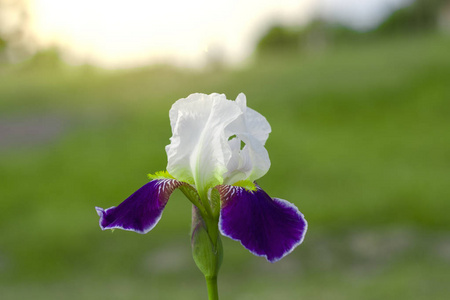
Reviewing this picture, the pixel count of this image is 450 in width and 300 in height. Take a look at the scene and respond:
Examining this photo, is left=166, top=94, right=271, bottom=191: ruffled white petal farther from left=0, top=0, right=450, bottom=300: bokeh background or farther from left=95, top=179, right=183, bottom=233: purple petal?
left=0, top=0, right=450, bottom=300: bokeh background

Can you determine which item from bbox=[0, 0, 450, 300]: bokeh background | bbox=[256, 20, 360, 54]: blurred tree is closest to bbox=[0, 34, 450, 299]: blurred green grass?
bbox=[0, 0, 450, 300]: bokeh background

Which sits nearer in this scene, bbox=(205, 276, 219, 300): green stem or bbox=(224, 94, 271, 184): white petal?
bbox=(205, 276, 219, 300): green stem

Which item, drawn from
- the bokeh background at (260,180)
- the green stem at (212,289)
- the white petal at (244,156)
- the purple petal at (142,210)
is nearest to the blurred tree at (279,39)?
the bokeh background at (260,180)

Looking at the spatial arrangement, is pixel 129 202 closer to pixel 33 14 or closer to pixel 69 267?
pixel 69 267

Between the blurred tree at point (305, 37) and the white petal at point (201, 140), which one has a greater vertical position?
the white petal at point (201, 140)

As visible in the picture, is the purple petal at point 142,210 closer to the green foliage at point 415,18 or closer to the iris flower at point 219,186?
the iris flower at point 219,186

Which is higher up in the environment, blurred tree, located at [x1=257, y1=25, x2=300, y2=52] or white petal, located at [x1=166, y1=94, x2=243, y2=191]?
white petal, located at [x1=166, y1=94, x2=243, y2=191]

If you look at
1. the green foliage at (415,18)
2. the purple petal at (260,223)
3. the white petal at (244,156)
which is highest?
the white petal at (244,156)
